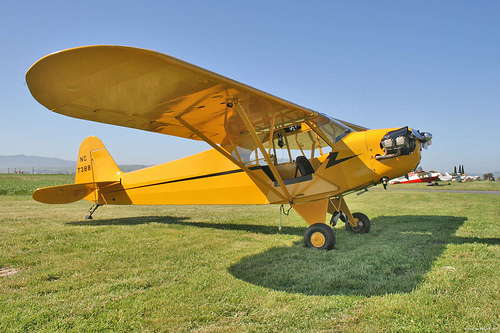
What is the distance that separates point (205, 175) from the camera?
6.92 metres

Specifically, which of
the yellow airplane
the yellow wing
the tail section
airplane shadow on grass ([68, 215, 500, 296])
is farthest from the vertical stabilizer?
airplane shadow on grass ([68, 215, 500, 296])

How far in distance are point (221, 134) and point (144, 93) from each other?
8.38 ft

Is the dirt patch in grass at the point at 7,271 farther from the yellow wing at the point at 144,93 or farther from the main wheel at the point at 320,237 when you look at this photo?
the main wheel at the point at 320,237

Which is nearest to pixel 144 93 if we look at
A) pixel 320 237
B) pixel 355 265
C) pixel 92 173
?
pixel 320 237

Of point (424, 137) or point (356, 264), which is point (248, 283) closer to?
point (356, 264)

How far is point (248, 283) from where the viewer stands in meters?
3.32

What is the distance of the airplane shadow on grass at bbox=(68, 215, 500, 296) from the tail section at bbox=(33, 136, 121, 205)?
577cm

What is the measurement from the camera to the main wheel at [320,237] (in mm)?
4789

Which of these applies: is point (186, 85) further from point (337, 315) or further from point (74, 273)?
point (337, 315)

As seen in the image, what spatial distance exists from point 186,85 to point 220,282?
2597 millimetres

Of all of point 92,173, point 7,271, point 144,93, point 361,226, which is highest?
point 144,93

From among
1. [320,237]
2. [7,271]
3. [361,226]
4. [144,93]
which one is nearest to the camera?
[7,271]

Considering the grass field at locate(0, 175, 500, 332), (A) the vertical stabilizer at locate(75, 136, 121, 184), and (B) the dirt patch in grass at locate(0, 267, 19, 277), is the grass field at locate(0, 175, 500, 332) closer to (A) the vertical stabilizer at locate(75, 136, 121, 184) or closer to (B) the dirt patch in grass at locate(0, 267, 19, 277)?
(B) the dirt patch in grass at locate(0, 267, 19, 277)

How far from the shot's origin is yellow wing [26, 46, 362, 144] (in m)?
3.25
